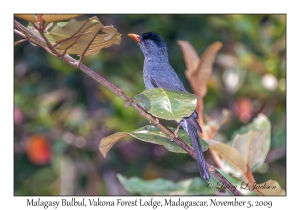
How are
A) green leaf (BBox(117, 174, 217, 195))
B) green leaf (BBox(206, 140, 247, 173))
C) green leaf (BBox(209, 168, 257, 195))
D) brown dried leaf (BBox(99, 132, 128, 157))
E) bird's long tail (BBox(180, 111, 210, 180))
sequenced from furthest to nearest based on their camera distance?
green leaf (BBox(117, 174, 217, 195)) → green leaf (BBox(209, 168, 257, 195)) → green leaf (BBox(206, 140, 247, 173)) → bird's long tail (BBox(180, 111, 210, 180)) → brown dried leaf (BBox(99, 132, 128, 157))

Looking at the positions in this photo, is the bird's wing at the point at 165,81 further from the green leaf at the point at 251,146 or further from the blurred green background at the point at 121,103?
the green leaf at the point at 251,146

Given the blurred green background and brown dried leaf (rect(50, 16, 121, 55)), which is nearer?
brown dried leaf (rect(50, 16, 121, 55))

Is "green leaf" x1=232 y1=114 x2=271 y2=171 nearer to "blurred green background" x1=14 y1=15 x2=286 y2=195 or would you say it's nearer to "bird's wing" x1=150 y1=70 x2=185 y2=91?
"bird's wing" x1=150 y1=70 x2=185 y2=91

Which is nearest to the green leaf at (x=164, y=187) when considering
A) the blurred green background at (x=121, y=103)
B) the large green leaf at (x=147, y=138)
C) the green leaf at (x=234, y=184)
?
the green leaf at (x=234, y=184)

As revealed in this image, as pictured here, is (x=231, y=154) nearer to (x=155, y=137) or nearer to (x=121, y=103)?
(x=155, y=137)

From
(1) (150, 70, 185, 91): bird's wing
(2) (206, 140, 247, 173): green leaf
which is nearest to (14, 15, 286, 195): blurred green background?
(1) (150, 70, 185, 91): bird's wing

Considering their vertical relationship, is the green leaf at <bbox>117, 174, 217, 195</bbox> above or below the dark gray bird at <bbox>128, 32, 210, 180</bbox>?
below

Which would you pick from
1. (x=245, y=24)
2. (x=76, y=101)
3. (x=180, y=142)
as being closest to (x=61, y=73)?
(x=76, y=101)

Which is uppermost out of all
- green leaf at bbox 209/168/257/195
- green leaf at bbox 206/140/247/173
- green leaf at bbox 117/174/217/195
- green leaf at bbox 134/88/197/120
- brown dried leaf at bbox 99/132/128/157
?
green leaf at bbox 134/88/197/120
